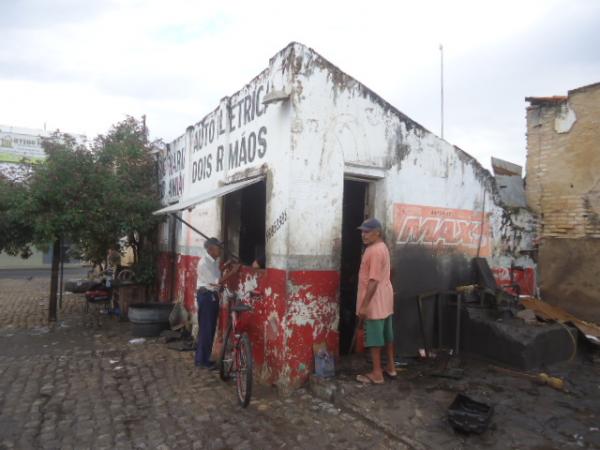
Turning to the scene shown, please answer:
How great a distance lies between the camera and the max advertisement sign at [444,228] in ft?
20.9

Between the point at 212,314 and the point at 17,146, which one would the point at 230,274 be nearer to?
the point at 212,314

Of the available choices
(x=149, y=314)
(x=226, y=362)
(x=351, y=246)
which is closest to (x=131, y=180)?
(x=149, y=314)

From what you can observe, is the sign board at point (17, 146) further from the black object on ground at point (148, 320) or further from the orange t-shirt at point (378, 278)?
the orange t-shirt at point (378, 278)

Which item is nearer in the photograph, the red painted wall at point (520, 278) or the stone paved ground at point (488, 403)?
the stone paved ground at point (488, 403)

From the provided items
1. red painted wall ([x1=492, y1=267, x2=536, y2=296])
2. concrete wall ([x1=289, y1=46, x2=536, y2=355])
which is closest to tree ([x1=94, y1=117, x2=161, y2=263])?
concrete wall ([x1=289, y1=46, x2=536, y2=355])

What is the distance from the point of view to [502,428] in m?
4.06

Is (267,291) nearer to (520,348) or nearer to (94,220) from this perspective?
(520,348)

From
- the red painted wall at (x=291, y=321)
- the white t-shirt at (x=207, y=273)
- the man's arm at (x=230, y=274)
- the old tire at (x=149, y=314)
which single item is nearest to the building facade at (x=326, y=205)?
the red painted wall at (x=291, y=321)

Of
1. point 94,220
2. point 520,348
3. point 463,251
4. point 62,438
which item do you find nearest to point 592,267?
point 463,251

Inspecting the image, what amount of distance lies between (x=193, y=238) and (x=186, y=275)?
837mm

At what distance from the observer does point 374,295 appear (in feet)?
17.2

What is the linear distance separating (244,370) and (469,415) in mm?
2432

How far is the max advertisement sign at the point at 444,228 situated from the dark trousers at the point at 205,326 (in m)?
2.97

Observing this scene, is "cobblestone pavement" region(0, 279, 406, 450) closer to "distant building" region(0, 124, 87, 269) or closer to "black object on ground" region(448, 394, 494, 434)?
"black object on ground" region(448, 394, 494, 434)
